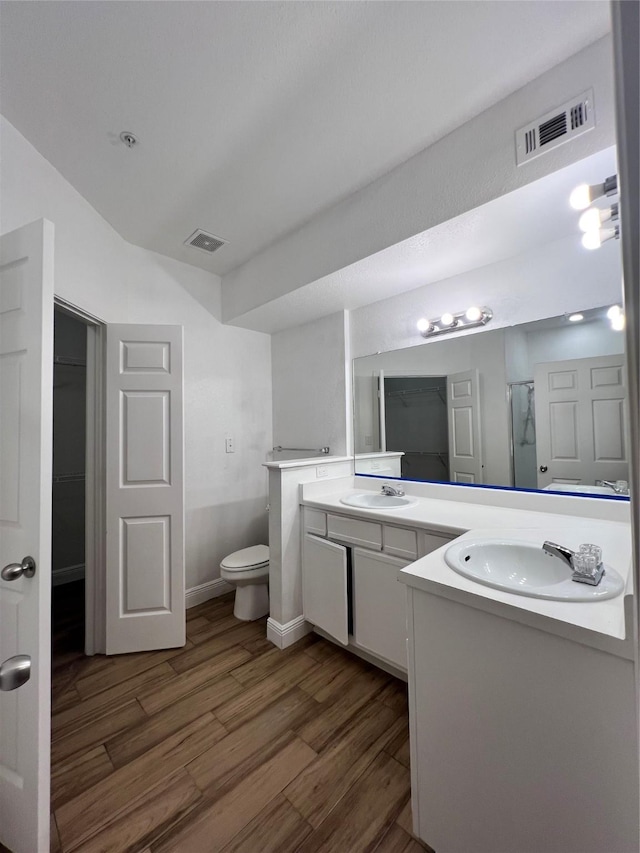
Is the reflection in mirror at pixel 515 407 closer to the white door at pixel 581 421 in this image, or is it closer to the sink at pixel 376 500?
the white door at pixel 581 421

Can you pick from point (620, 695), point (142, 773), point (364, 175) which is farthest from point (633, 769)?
point (364, 175)

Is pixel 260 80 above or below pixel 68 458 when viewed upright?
above

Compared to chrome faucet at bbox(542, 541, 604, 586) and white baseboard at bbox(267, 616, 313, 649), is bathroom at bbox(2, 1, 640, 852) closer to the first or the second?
white baseboard at bbox(267, 616, 313, 649)

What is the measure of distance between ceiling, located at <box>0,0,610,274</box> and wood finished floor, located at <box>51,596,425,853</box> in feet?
8.58

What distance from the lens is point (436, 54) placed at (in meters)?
1.21

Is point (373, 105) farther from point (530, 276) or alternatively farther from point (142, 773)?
point (142, 773)

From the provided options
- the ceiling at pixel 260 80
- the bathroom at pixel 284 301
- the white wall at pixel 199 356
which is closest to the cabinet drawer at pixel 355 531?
the bathroom at pixel 284 301

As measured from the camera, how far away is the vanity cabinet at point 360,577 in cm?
164

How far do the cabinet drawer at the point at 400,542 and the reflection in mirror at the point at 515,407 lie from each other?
2.00 feet

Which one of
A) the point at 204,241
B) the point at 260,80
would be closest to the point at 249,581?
the point at 204,241

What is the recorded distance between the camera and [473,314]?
1962 millimetres

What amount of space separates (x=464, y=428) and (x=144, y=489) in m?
1.96

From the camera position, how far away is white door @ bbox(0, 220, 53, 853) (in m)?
0.95

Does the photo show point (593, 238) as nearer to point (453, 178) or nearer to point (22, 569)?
point (453, 178)
